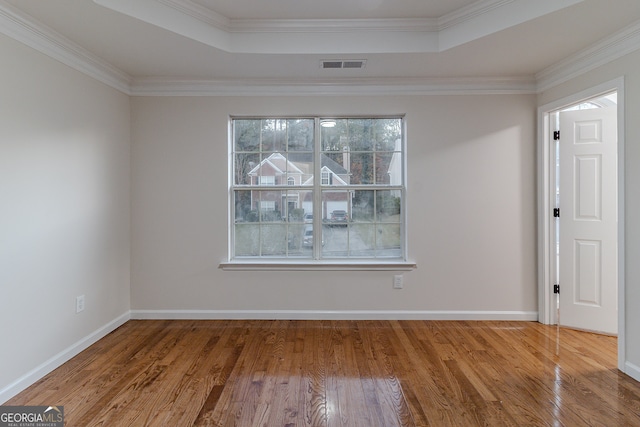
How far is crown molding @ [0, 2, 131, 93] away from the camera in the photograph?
2.21 m

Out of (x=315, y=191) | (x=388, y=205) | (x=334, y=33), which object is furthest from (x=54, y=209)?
(x=388, y=205)

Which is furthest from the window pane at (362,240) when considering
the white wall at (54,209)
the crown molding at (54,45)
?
the crown molding at (54,45)

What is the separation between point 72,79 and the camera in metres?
2.76

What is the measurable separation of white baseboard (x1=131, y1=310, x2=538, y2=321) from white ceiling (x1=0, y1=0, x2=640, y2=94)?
2.33m

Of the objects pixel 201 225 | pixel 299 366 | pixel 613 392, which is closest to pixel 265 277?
pixel 201 225

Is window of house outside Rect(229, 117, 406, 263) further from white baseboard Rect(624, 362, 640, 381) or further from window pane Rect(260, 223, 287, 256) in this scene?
Answer: white baseboard Rect(624, 362, 640, 381)

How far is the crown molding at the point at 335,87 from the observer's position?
348 centimetres

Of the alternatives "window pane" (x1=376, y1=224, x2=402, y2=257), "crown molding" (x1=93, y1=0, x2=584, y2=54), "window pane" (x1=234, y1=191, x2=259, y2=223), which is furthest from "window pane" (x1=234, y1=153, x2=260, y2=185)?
"window pane" (x1=376, y1=224, x2=402, y2=257)

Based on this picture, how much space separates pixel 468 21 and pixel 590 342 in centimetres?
286

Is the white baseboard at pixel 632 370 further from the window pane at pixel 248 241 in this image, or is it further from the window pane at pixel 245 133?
the window pane at pixel 245 133

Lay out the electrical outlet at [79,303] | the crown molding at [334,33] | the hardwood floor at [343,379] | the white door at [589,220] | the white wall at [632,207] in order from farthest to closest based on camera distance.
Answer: the white door at [589,220], the electrical outlet at [79,303], the crown molding at [334,33], the white wall at [632,207], the hardwood floor at [343,379]

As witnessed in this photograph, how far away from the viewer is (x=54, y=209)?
8.50 feet

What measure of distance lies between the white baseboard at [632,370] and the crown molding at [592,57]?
219cm

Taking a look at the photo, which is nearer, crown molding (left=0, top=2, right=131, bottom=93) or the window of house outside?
crown molding (left=0, top=2, right=131, bottom=93)
